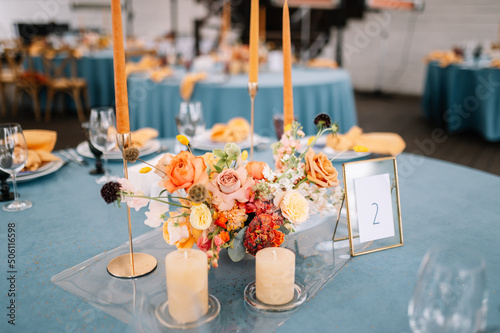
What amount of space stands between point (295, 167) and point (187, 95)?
89.2 inches

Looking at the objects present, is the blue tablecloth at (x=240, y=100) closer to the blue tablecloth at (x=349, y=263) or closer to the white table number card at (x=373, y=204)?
the blue tablecloth at (x=349, y=263)

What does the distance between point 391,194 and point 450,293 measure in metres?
0.40

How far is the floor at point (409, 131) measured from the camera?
4.25 m

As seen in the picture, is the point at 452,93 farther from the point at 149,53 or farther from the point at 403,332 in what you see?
the point at 403,332

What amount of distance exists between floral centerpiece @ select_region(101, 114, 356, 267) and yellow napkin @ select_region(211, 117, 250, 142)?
791 mm

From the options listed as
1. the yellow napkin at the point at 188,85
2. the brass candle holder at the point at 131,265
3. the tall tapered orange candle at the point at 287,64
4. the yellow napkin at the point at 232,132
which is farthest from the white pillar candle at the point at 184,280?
the yellow napkin at the point at 188,85

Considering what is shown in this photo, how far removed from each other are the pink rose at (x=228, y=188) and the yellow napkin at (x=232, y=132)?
0.87m

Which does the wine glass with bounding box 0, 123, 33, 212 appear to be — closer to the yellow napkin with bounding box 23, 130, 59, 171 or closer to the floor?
the yellow napkin with bounding box 23, 130, 59, 171

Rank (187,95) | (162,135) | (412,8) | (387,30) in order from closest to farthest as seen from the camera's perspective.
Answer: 1. (187,95)
2. (162,135)
3. (412,8)
4. (387,30)

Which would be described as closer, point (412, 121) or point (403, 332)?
point (403, 332)

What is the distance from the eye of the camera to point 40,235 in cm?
93

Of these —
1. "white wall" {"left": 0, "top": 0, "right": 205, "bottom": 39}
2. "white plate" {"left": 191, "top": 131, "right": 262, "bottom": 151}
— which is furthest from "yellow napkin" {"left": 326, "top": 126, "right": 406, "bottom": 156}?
"white wall" {"left": 0, "top": 0, "right": 205, "bottom": 39}

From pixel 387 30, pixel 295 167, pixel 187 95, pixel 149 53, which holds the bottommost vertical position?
pixel 295 167

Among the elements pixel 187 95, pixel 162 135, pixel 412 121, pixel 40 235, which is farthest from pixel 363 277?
pixel 412 121
